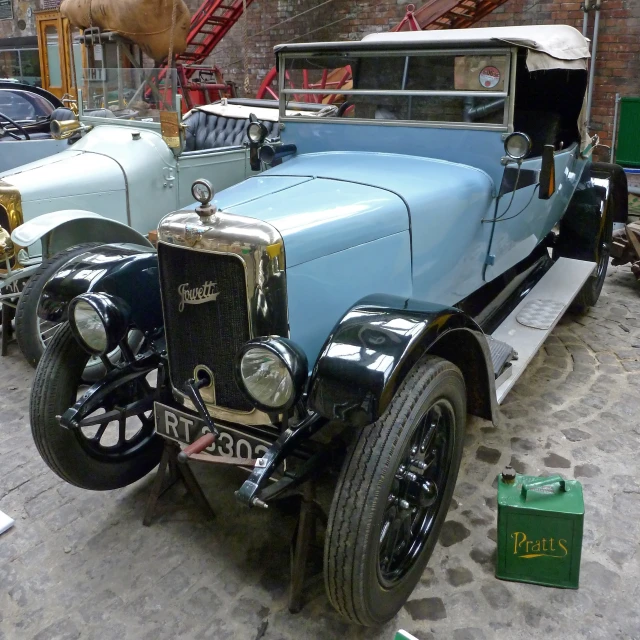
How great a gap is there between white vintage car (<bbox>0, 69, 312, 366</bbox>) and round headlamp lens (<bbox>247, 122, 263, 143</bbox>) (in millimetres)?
1058

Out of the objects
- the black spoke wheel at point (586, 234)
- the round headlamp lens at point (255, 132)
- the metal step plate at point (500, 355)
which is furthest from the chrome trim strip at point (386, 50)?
the black spoke wheel at point (586, 234)

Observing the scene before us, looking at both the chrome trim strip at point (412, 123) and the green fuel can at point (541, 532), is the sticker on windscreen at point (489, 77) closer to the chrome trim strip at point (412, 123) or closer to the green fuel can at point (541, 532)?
the chrome trim strip at point (412, 123)

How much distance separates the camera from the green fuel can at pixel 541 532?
2133mm

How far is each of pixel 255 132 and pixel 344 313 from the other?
1753 millimetres

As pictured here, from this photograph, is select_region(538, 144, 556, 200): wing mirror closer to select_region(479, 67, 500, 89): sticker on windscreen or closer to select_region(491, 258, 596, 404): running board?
select_region(479, 67, 500, 89): sticker on windscreen

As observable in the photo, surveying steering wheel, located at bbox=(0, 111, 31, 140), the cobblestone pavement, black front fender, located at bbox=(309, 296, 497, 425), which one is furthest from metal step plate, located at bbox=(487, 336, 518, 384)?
steering wheel, located at bbox=(0, 111, 31, 140)

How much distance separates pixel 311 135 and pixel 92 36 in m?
8.41

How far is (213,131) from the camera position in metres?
5.93

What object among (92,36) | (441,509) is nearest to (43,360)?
(441,509)

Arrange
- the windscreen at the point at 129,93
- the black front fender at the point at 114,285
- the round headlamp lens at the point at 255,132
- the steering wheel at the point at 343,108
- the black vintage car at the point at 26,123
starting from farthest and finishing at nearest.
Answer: the black vintage car at the point at 26,123 < the windscreen at the point at 129,93 < the round headlamp lens at the point at 255,132 < the steering wheel at the point at 343,108 < the black front fender at the point at 114,285

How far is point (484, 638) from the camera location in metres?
1.99

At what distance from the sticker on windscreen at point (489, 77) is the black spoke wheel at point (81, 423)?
1986 mm

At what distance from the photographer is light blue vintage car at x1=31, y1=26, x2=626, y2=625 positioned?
71.2 inches

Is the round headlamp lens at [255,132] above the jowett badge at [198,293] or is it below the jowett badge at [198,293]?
above
